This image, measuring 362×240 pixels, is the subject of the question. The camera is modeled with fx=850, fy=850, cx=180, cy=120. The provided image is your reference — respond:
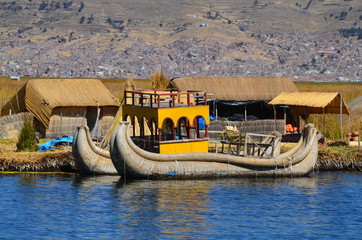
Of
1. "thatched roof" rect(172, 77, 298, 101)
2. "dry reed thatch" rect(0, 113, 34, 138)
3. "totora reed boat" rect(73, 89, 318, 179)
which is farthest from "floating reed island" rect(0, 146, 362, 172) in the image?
"thatched roof" rect(172, 77, 298, 101)

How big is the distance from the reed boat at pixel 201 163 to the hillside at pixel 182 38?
75.0m

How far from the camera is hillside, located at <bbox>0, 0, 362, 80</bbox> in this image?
370 feet

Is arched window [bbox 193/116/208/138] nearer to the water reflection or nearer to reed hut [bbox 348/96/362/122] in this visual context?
the water reflection

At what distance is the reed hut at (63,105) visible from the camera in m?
37.8

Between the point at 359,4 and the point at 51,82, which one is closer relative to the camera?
the point at 51,82

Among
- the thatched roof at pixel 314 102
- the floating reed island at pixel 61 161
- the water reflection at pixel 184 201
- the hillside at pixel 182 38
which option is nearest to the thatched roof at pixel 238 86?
the thatched roof at pixel 314 102

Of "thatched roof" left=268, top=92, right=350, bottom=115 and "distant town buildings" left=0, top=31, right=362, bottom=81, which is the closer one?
"thatched roof" left=268, top=92, right=350, bottom=115

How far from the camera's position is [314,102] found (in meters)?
35.5

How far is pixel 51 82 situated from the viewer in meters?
39.4

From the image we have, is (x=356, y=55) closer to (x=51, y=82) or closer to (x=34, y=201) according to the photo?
(x=51, y=82)

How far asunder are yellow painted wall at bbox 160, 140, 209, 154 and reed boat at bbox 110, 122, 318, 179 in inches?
32.6

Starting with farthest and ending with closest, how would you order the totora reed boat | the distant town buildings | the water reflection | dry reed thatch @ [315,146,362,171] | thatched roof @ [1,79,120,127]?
the distant town buildings
thatched roof @ [1,79,120,127]
dry reed thatch @ [315,146,362,171]
the totora reed boat
the water reflection

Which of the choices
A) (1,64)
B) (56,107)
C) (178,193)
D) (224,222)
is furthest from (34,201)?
(1,64)

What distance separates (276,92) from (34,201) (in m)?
19.4
